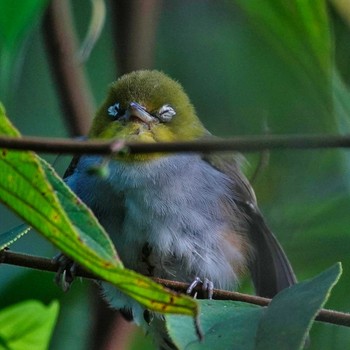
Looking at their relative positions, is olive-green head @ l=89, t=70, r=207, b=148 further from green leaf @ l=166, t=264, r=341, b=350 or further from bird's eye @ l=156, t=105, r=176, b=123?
green leaf @ l=166, t=264, r=341, b=350

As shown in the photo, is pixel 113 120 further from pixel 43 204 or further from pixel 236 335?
pixel 43 204

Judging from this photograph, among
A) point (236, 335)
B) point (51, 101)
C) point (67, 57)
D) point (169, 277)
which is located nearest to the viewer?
point (236, 335)

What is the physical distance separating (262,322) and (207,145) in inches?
22.3

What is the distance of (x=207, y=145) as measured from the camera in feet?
2.43

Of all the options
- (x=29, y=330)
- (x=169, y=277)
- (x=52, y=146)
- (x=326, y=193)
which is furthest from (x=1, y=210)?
(x=52, y=146)

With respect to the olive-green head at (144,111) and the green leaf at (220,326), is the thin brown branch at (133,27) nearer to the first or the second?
the olive-green head at (144,111)

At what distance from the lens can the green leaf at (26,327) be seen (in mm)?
1430

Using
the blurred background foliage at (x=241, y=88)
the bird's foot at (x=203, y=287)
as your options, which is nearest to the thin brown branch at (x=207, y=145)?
the blurred background foliage at (x=241, y=88)

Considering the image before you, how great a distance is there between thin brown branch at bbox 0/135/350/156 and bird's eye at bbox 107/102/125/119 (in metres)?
1.83

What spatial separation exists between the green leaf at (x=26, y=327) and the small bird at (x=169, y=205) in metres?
0.78

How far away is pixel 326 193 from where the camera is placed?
2381mm

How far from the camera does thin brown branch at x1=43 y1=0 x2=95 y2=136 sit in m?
2.77

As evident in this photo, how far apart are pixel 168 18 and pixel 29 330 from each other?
223cm

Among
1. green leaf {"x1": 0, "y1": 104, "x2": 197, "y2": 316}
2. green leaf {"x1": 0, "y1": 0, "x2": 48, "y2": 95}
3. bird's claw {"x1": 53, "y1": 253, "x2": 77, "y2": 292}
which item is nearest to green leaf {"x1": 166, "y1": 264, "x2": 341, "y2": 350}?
green leaf {"x1": 0, "y1": 104, "x2": 197, "y2": 316}
